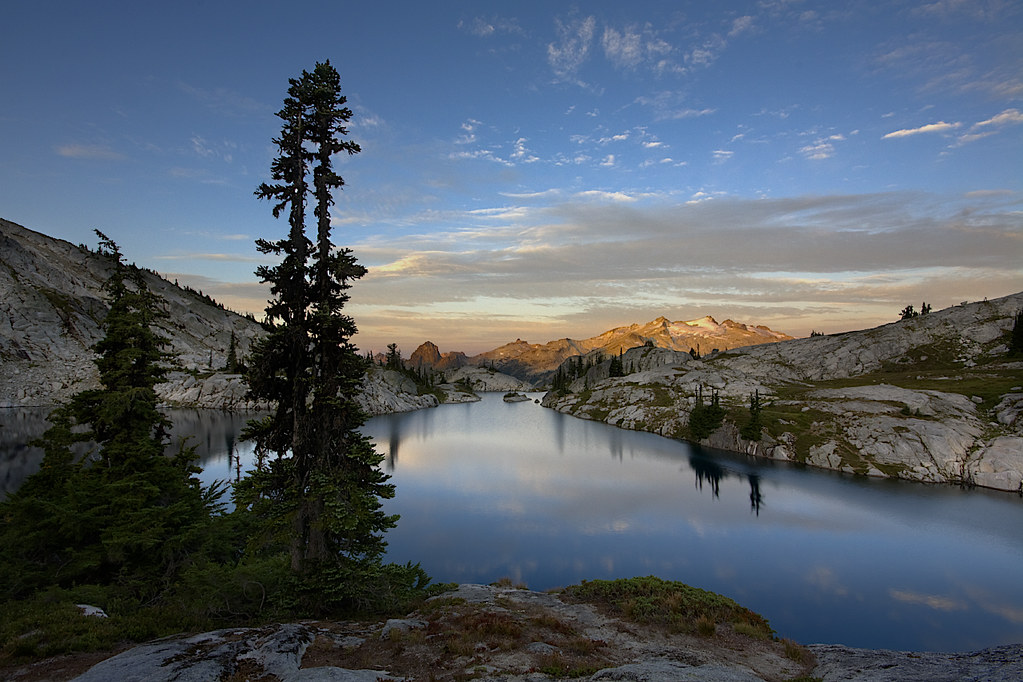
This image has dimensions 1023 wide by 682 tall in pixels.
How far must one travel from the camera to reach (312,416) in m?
22.1

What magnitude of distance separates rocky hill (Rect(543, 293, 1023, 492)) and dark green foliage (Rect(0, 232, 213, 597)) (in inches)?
3613

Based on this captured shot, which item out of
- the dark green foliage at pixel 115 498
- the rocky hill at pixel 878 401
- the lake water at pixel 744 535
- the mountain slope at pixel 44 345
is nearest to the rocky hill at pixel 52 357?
the mountain slope at pixel 44 345

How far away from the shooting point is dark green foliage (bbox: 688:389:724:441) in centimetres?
10244

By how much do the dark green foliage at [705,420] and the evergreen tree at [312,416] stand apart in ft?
314

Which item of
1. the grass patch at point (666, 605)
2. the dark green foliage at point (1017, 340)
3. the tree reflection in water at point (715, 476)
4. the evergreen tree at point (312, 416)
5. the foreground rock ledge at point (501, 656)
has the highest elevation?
the dark green foliage at point (1017, 340)

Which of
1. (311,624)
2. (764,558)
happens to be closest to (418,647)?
(311,624)

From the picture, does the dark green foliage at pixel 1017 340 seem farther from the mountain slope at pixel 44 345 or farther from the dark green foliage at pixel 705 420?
the mountain slope at pixel 44 345

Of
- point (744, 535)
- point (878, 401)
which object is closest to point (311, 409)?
point (744, 535)

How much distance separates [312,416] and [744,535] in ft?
154

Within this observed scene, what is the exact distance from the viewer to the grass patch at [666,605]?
2236 cm

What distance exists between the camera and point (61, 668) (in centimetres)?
1223

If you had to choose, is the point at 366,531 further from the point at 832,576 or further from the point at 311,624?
the point at 832,576


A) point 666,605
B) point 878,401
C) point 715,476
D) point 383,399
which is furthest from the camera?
point 383,399

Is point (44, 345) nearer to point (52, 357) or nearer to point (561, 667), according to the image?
point (52, 357)
